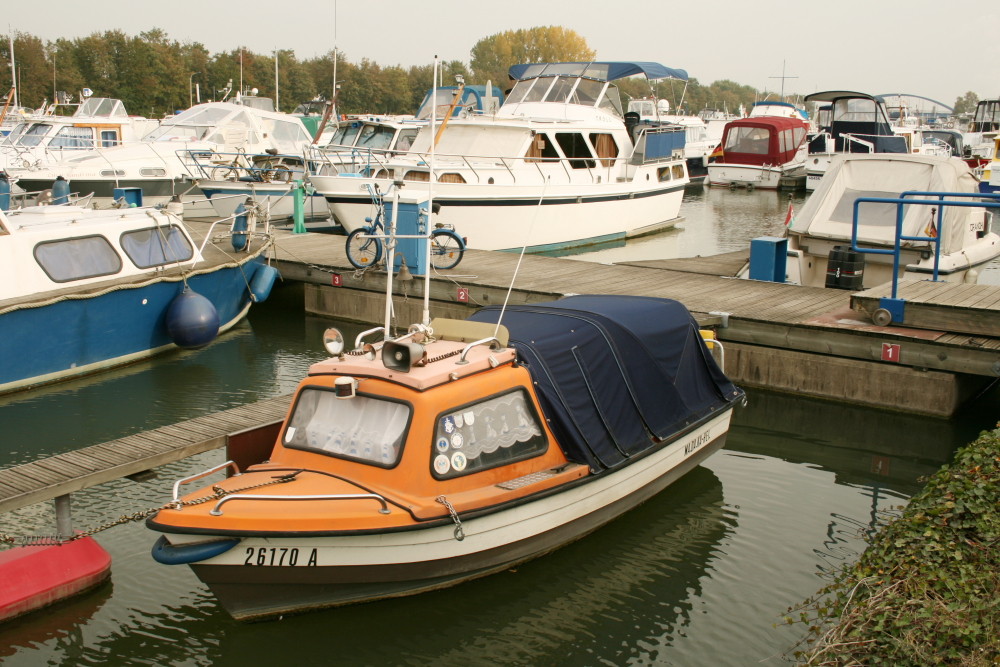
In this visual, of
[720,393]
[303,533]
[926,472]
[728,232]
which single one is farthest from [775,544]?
[728,232]

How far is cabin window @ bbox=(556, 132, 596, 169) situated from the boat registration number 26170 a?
730 inches

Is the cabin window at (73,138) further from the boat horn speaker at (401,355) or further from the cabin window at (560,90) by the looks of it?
the boat horn speaker at (401,355)

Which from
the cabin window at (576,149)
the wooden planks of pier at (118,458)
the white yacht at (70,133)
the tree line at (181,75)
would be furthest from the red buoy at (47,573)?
the tree line at (181,75)

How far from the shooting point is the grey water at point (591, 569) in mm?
7027

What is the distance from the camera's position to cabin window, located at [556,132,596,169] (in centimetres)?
2423

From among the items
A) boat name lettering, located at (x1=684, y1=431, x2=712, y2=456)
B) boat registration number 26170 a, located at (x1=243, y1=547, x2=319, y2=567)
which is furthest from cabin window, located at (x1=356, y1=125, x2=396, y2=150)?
boat registration number 26170 a, located at (x1=243, y1=547, x2=319, y2=567)

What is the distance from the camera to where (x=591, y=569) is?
8234 mm

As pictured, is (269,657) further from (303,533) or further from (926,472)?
(926,472)

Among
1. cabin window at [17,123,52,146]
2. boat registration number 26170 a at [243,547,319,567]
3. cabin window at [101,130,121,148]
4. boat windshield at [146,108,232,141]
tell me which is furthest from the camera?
cabin window at [101,130,121,148]

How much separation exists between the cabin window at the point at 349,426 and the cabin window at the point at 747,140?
41.9m

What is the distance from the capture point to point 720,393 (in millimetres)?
10062

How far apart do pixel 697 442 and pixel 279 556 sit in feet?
15.2

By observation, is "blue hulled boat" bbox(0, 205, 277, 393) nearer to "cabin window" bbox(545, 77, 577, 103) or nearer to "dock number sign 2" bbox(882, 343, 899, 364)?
"dock number sign 2" bbox(882, 343, 899, 364)

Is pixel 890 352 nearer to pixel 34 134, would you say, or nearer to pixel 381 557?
pixel 381 557
